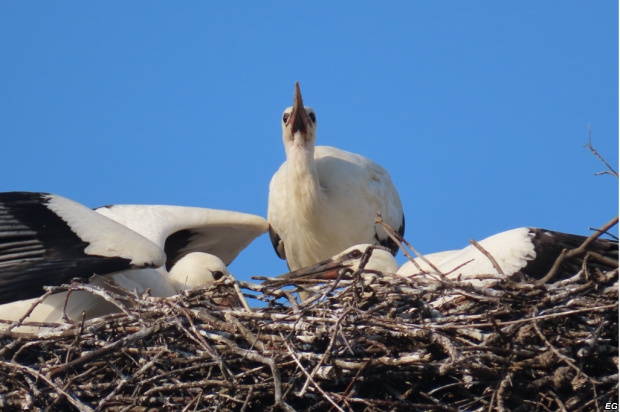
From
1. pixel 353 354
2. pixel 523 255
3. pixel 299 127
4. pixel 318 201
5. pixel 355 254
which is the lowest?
pixel 353 354

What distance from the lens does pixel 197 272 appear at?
741cm

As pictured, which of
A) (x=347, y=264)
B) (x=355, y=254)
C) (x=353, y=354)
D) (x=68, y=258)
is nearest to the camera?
(x=353, y=354)

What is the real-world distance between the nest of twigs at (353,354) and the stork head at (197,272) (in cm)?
152

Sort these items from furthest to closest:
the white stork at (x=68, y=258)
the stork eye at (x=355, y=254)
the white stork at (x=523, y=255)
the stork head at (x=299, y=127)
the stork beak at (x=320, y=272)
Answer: the stork head at (x=299, y=127) < the stork eye at (x=355, y=254) < the stork beak at (x=320, y=272) < the white stork at (x=523, y=255) < the white stork at (x=68, y=258)

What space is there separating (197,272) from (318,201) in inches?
51.1

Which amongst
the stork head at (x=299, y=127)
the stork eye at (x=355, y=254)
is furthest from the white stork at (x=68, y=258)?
the stork head at (x=299, y=127)

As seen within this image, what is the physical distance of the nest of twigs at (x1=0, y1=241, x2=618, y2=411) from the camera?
17.3 feet

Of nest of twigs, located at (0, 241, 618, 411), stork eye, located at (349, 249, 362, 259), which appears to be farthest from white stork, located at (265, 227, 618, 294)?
nest of twigs, located at (0, 241, 618, 411)

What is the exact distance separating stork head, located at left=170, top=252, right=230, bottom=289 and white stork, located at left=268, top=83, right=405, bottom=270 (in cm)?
105

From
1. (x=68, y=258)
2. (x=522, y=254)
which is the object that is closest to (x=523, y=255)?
(x=522, y=254)

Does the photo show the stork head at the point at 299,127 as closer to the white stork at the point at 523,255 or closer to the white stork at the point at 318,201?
the white stork at the point at 318,201

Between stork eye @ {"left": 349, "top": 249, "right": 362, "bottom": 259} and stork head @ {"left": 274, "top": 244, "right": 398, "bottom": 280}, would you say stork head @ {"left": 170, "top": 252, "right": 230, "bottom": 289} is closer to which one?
stork head @ {"left": 274, "top": 244, "right": 398, "bottom": 280}

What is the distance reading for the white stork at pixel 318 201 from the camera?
27.3ft

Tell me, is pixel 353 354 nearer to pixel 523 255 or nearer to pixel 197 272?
pixel 523 255
